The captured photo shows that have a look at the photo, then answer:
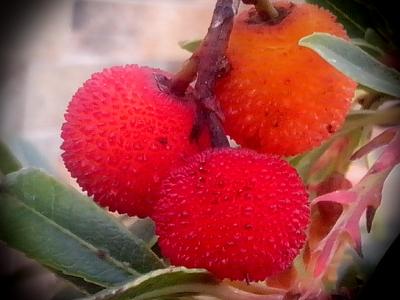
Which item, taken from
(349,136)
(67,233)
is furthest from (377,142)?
(67,233)

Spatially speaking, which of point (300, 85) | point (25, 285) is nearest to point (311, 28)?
point (300, 85)

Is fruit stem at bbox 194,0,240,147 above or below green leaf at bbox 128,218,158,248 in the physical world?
above

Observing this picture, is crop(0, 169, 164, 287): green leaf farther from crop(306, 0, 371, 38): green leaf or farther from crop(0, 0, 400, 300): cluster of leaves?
crop(306, 0, 371, 38): green leaf

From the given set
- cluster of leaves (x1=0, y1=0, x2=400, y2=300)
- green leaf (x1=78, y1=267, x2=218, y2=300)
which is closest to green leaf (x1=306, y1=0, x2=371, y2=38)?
cluster of leaves (x1=0, y1=0, x2=400, y2=300)

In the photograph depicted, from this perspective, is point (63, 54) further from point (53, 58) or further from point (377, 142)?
Answer: point (377, 142)

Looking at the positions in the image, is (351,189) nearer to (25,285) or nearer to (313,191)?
(313,191)

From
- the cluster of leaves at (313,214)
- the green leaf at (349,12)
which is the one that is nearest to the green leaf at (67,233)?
the cluster of leaves at (313,214)

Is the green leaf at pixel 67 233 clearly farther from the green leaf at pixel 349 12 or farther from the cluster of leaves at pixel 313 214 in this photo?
the green leaf at pixel 349 12
